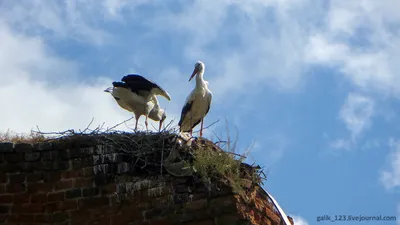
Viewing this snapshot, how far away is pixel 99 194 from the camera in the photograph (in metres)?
8.97

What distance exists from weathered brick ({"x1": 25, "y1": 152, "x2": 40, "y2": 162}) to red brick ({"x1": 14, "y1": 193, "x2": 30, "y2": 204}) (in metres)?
0.38

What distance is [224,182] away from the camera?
8633mm

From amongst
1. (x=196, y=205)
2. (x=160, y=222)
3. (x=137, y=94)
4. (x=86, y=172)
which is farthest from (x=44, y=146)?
(x=137, y=94)

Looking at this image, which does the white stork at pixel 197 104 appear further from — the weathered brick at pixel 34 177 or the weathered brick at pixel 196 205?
the weathered brick at pixel 196 205

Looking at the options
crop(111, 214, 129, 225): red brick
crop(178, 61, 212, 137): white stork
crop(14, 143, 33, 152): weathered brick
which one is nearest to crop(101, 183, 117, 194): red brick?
crop(111, 214, 129, 225): red brick

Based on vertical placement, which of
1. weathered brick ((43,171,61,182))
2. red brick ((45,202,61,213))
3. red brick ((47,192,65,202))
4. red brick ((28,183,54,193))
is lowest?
red brick ((45,202,61,213))

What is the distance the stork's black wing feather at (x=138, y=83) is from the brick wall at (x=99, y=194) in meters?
3.14

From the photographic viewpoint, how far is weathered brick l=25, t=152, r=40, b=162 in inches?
363

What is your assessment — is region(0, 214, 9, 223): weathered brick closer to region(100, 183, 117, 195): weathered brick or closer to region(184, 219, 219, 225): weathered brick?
region(100, 183, 117, 195): weathered brick

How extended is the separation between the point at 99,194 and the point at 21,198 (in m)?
0.80

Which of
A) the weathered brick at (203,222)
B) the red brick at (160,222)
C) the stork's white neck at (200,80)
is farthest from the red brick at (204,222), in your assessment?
the stork's white neck at (200,80)

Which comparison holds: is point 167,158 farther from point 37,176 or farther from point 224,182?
point 37,176

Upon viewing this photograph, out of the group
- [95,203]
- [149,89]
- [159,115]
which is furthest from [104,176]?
[159,115]

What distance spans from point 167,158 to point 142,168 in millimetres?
276
